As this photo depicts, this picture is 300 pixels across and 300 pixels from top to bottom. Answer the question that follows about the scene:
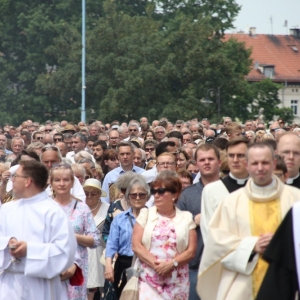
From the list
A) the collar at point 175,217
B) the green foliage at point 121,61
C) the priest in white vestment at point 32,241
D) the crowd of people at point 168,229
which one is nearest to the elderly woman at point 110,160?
the crowd of people at point 168,229

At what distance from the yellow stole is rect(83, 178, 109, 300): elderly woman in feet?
14.3

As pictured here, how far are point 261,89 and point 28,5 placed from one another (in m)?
16.3

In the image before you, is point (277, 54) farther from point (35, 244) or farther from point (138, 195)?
point (35, 244)

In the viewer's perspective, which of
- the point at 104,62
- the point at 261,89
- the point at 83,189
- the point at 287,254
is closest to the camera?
the point at 287,254

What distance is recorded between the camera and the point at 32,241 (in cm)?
836

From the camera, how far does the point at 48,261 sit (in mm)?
8320

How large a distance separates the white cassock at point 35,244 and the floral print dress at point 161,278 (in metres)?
0.83

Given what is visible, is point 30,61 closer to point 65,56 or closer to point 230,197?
point 65,56

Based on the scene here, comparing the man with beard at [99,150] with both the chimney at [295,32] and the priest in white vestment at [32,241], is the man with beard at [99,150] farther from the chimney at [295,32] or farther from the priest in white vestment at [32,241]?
the chimney at [295,32]

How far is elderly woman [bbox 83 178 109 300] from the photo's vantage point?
11570mm

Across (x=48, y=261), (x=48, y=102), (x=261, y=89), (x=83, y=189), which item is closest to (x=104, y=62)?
(x=48, y=102)

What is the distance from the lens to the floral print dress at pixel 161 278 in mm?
8977

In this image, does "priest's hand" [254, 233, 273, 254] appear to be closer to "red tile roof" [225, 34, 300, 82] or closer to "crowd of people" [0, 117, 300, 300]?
"crowd of people" [0, 117, 300, 300]

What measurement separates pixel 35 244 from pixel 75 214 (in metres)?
1.60
